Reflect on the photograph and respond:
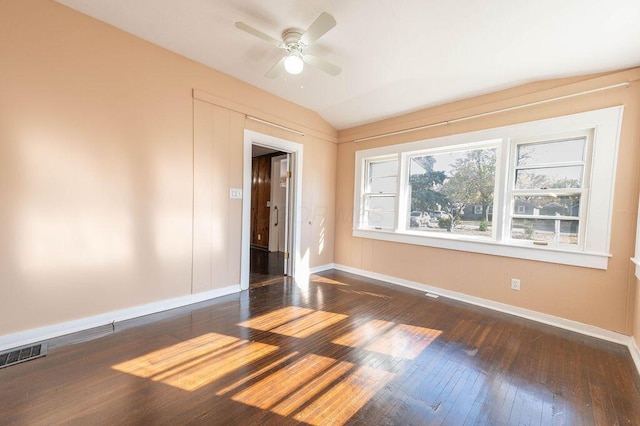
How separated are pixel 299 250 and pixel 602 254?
374 centimetres

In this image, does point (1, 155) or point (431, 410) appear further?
point (1, 155)

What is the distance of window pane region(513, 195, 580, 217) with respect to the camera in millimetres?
2860

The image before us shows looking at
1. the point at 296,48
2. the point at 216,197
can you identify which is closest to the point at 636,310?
the point at 296,48

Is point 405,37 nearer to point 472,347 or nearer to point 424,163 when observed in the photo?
point 424,163

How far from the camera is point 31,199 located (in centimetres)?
222

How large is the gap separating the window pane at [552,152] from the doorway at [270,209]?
311 centimetres

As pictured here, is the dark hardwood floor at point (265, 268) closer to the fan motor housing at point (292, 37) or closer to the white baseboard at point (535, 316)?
the white baseboard at point (535, 316)

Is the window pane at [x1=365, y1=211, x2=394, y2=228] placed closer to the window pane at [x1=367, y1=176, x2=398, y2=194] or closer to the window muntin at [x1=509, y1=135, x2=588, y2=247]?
the window pane at [x1=367, y1=176, x2=398, y2=194]

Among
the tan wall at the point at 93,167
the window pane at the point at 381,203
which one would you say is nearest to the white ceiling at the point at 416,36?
the tan wall at the point at 93,167

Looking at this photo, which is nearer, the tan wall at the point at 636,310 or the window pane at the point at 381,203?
the tan wall at the point at 636,310

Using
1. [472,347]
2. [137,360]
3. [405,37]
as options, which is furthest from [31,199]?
[472,347]

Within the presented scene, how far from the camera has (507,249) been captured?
322cm

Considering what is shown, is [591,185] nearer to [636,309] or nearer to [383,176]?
[636,309]

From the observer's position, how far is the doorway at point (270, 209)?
376 centimetres
